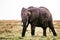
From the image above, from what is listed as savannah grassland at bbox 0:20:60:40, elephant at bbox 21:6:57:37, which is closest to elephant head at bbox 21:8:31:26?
elephant at bbox 21:6:57:37

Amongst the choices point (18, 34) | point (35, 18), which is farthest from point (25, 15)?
point (18, 34)

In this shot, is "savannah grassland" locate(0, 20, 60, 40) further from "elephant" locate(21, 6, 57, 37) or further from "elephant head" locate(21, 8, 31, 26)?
"elephant head" locate(21, 8, 31, 26)

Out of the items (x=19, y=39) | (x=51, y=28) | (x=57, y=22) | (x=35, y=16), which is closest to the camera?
(x=19, y=39)

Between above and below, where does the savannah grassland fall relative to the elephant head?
below

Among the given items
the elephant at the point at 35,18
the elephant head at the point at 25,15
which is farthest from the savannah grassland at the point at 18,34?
the elephant head at the point at 25,15

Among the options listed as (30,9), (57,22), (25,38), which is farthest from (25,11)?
(57,22)

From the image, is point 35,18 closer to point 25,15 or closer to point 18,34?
point 25,15

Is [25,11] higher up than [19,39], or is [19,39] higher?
[25,11]

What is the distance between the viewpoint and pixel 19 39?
3.85 meters

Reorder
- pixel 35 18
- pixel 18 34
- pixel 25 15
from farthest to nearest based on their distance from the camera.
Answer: pixel 18 34
pixel 35 18
pixel 25 15

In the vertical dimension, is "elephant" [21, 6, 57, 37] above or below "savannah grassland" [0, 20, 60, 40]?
above

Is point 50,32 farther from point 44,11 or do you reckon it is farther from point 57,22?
point 57,22

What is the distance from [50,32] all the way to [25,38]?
28.1 inches

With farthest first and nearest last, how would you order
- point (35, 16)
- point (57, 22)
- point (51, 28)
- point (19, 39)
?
point (57, 22), point (51, 28), point (35, 16), point (19, 39)
